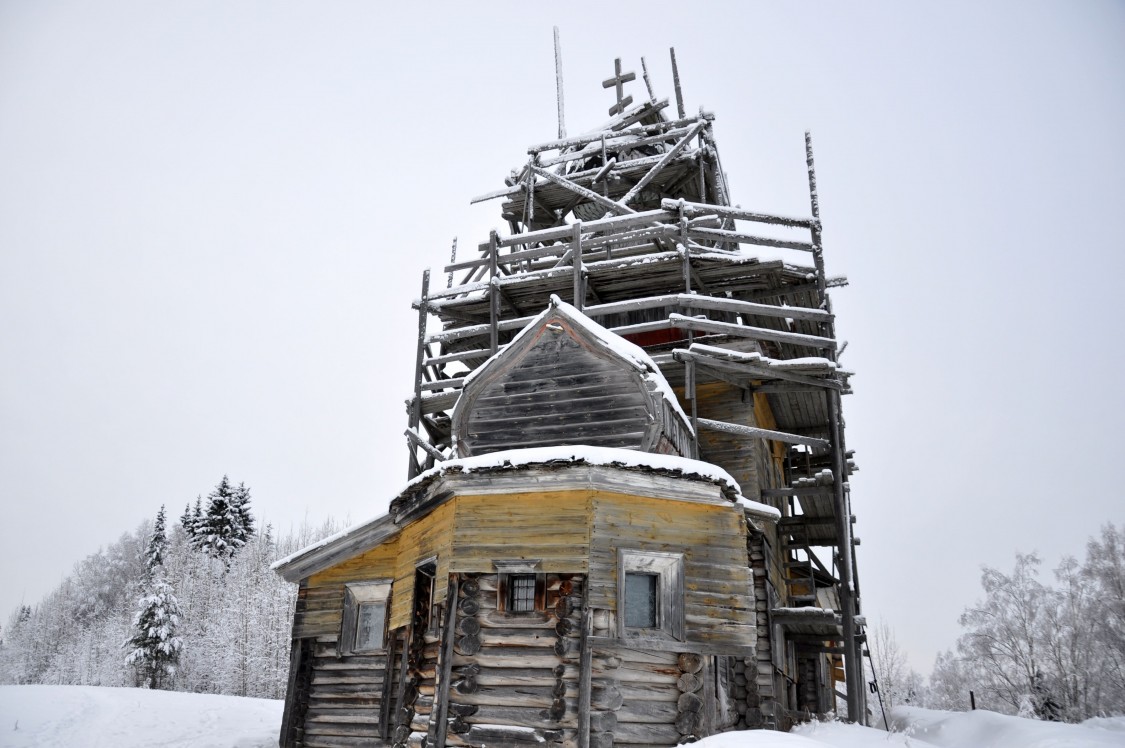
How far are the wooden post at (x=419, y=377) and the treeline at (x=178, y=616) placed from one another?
991 inches

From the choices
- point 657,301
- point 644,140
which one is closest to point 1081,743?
point 657,301

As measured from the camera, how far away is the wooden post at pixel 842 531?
1670 cm

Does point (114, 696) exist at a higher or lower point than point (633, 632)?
lower

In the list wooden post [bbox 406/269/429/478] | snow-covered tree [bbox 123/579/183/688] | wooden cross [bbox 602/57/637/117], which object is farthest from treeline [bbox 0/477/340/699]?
wooden cross [bbox 602/57/637/117]

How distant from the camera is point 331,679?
15.2 meters

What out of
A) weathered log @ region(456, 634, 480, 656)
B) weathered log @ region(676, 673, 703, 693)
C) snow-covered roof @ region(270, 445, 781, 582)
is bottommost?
weathered log @ region(676, 673, 703, 693)

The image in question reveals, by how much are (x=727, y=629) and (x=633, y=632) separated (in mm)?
1503

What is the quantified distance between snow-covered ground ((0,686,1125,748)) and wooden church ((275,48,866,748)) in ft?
7.26

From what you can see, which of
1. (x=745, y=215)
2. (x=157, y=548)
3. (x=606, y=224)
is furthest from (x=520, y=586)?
(x=157, y=548)

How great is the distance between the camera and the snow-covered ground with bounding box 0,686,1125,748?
1370 cm

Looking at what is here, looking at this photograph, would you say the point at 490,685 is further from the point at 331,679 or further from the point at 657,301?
the point at 657,301

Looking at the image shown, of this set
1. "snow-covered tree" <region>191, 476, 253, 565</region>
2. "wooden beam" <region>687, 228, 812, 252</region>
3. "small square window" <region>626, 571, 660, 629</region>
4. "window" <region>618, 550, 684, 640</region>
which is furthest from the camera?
"snow-covered tree" <region>191, 476, 253, 565</region>

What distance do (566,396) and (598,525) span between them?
3.68m

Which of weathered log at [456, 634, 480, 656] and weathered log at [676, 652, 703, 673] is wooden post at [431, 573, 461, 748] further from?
weathered log at [676, 652, 703, 673]
